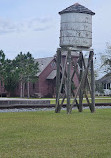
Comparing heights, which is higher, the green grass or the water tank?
the water tank

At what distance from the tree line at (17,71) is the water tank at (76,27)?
121 ft

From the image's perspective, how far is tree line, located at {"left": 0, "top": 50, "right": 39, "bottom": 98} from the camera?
5875 cm

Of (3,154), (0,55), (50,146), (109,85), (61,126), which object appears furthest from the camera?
(109,85)

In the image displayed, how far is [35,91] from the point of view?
61.8m

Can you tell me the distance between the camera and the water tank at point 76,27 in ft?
69.6

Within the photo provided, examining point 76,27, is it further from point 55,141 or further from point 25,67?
point 25,67

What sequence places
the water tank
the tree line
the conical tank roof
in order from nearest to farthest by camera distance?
the water tank, the conical tank roof, the tree line

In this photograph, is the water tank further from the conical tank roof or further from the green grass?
the green grass

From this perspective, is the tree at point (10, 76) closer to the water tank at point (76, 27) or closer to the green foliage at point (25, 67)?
the green foliage at point (25, 67)

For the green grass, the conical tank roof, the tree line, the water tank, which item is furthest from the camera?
the tree line

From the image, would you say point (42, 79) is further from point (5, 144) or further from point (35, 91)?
point (5, 144)

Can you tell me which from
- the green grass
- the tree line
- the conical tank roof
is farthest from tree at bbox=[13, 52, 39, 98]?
the green grass

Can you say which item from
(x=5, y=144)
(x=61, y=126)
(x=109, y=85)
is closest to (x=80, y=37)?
(x=61, y=126)

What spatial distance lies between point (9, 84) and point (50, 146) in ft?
174
